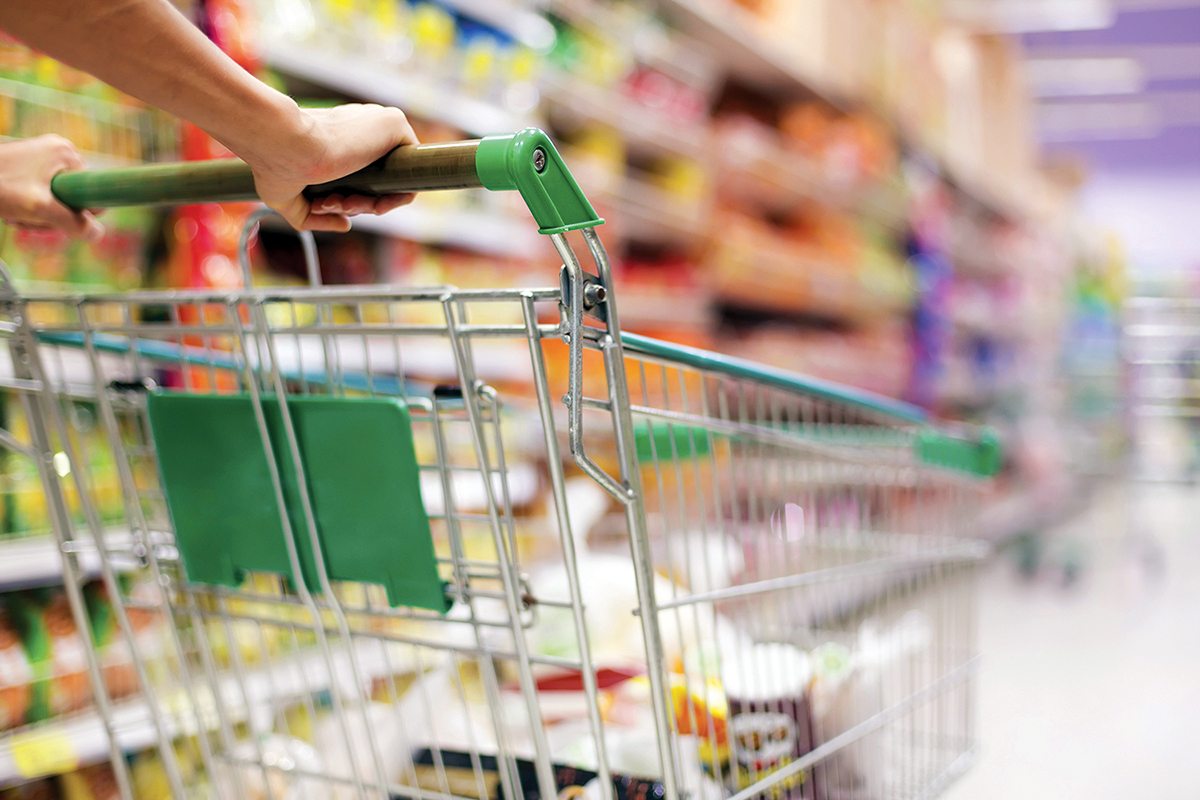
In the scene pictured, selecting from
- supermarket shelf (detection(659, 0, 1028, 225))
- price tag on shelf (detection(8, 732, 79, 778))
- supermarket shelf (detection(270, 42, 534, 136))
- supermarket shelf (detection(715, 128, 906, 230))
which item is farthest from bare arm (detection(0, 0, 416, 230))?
supermarket shelf (detection(715, 128, 906, 230))

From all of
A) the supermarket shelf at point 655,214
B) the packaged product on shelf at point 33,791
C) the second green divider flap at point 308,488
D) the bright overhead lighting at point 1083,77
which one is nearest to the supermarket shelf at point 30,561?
the packaged product on shelf at point 33,791

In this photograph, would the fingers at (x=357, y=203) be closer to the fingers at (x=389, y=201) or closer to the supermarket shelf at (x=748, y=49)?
the fingers at (x=389, y=201)

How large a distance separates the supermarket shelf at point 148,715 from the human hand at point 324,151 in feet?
2.01

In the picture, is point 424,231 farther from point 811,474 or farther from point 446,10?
point 811,474

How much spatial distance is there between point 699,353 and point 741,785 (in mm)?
613

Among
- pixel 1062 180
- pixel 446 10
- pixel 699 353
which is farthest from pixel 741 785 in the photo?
pixel 1062 180

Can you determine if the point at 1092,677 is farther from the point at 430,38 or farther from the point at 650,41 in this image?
the point at 430,38

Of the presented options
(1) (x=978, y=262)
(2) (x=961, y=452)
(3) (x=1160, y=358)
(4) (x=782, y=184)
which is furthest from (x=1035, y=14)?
(2) (x=961, y=452)

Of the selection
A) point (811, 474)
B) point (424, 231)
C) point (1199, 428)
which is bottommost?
point (1199, 428)

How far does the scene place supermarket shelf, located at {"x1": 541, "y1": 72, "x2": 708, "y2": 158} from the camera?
2.75 m

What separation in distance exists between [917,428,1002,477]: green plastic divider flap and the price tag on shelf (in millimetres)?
1497

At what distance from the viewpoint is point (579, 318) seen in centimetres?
78

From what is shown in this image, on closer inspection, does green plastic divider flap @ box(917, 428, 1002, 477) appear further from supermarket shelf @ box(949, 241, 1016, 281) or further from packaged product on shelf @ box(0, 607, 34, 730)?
supermarket shelf @ box(949, 241, 1016, 281)

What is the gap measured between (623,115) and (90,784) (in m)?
2.29
